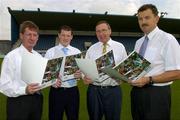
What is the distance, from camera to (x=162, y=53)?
4.11 metres

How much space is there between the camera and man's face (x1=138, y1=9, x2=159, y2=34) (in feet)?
13.6

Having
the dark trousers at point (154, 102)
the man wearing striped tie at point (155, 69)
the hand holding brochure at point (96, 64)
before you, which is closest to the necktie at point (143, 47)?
the man wearing striped tie at point (155, 69)

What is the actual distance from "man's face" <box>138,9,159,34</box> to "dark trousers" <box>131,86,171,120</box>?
2.28 ft

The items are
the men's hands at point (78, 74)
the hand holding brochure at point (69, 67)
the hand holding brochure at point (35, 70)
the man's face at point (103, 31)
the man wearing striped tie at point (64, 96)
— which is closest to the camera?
the hand holding brochure at point (35, 70)

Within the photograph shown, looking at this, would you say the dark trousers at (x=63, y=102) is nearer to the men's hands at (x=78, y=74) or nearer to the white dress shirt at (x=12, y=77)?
the men's hands at (x=78, y=74)

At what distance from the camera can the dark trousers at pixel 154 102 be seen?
4164 millimetres

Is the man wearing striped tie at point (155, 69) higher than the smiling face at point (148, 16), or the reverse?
the smiling face at point (148, 16)

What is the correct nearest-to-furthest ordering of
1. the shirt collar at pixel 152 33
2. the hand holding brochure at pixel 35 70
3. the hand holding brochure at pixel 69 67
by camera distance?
the hand holding brochure at pixel 35 70 → the shirt collar at pixel 152 33 → the hand holding brochure at pixel 69 67

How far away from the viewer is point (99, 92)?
5512 mm

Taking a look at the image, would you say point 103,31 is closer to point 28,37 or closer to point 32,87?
point 28,37

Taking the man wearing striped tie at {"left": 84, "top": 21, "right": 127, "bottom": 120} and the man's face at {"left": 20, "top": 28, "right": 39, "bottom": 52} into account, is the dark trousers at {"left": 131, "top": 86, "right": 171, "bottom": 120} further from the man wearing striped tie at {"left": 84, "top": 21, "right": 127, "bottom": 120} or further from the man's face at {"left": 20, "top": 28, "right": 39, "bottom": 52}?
the man's face at {"left": 20, "top": 28, "right": 39, "bottom": 52}

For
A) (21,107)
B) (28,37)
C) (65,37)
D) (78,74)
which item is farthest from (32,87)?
(65,37)

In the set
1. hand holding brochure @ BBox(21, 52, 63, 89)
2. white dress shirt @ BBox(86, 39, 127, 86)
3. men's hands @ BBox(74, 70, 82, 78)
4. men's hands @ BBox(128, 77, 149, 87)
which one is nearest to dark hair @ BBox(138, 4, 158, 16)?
men's hands @ BBox(128, 77, 149, 87)

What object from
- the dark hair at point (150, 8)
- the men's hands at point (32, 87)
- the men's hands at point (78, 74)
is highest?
the dark hair at point (150, 8)
